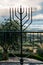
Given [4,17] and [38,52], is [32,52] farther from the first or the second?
[4,17]

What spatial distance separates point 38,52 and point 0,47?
50cm

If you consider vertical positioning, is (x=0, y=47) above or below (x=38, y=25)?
below

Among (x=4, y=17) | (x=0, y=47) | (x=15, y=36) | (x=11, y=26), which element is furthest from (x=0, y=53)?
(x=4, y=17)

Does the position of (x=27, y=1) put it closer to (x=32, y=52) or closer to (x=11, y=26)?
(x=11, y=26)

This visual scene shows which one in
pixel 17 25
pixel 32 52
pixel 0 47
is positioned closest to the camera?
pixel 0 47

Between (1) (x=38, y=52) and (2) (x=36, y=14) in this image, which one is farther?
(2) (x=36, y=14)

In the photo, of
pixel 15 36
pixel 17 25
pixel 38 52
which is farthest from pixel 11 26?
pixel 38 52

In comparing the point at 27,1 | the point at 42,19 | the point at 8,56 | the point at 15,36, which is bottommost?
the point at 8,56

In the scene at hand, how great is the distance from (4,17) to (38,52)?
74 centimetres

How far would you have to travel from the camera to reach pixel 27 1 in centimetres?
273

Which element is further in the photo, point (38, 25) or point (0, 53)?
point (38, 25)

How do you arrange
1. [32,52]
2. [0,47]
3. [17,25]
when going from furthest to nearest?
[17,25] < [32,52] < [0,47]

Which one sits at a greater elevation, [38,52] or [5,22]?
[5,22]

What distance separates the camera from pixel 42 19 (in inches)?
102
